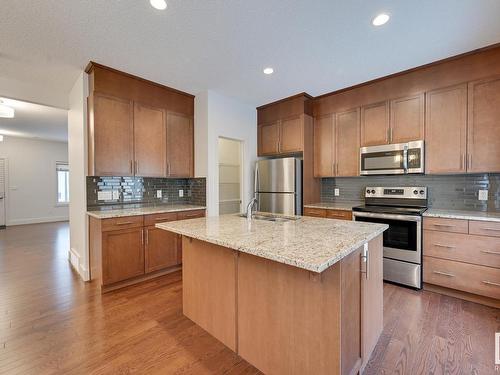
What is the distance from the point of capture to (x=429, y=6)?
1912 millimetres

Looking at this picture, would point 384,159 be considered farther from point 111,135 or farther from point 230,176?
point 111,135

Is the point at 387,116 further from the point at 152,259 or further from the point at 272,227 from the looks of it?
the point at 152,259

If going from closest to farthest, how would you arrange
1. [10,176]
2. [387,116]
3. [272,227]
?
[272,227] < [387,116] < [10,176]

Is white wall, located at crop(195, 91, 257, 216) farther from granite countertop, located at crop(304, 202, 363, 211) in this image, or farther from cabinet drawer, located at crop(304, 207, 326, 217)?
granite countertop, located at crop(304, 202, 363, 211)

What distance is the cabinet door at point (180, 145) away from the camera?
3.68 m

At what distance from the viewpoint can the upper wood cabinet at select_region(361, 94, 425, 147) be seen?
303cm

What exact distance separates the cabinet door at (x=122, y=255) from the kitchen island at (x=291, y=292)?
1311 mm

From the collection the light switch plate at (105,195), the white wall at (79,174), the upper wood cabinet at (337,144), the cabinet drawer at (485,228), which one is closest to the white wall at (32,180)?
the white wall at (79,174)

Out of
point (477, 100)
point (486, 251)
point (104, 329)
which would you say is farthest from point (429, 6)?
point (104, 329)

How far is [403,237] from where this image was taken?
2.79 metres

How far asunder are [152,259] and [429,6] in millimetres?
3862

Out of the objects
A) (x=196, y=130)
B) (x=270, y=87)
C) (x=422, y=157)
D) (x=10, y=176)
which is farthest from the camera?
(x=10, y=176)

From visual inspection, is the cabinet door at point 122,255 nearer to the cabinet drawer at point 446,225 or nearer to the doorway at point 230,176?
the doorway at point 230,176

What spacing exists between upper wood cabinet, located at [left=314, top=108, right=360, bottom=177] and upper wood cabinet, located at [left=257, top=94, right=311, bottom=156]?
34cm
